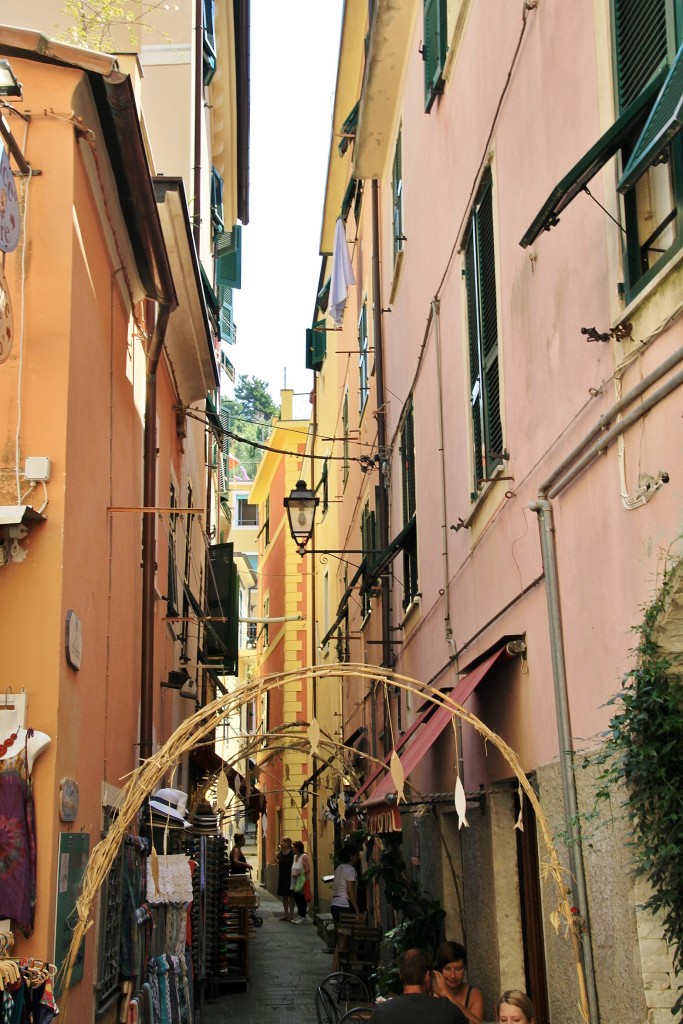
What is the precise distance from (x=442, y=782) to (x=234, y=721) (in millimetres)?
40769

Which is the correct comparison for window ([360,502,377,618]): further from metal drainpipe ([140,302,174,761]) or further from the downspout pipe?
metal drainpipe ([140,302,174,761])

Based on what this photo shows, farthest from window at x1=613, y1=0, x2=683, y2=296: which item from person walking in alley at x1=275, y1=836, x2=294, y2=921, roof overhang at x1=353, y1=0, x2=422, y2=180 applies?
person walking in alley at x1=275, y1=836, x2=294, y2=921

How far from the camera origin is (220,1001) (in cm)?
1555

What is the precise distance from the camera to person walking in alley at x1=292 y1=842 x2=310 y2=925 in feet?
87.2

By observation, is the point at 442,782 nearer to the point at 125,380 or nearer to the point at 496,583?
the point at 496,583

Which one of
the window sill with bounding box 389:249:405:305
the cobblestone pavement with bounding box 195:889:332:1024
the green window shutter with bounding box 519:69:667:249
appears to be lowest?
the cobblestone pavement with bounding box 195:889:332:1024

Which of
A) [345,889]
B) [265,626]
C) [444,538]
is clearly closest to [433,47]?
[444,538]

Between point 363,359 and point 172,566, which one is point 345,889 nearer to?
point 172,566

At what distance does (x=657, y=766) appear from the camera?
4.93 meters

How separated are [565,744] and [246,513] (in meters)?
54.6

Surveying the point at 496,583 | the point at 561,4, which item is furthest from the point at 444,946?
the point at 561,4

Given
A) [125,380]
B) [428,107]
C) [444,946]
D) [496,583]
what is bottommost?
[444,946]

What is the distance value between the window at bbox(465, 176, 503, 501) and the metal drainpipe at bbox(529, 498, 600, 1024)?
136 centimetres

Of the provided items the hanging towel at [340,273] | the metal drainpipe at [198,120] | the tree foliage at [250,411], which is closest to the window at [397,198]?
the metal drainpipe at [198,120]
